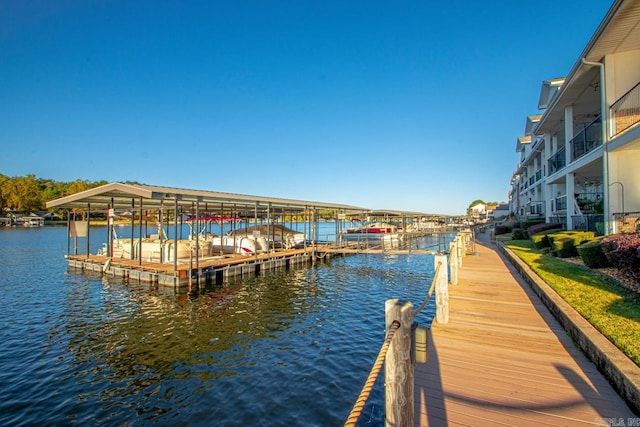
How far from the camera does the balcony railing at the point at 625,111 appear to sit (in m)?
10.5

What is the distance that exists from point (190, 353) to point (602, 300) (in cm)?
830

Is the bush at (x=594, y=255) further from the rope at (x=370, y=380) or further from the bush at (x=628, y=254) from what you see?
the rope at (x=370, y=380)

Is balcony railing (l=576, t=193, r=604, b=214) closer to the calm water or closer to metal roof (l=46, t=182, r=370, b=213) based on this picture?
the calm water

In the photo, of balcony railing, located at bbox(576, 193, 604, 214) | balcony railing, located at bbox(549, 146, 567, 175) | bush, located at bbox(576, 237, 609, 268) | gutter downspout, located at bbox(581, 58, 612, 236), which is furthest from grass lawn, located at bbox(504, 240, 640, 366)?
balcony railing, located at bbox(549, 146, 567, 175)

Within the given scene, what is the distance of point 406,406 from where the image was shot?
2348 mm

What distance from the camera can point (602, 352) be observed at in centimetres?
391

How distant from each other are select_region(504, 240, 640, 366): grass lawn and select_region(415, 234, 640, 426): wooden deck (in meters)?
0.48

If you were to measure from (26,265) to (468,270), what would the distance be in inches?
977

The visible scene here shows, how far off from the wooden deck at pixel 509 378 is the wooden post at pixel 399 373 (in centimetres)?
110

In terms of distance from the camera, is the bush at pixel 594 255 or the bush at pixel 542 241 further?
the bush at pixel 542 241

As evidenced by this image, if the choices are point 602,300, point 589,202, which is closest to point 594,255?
point 602,300

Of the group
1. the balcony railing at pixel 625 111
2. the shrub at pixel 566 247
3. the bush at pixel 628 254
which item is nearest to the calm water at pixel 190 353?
the bush at pixel 628 254

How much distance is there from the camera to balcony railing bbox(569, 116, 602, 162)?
13242 millimetres

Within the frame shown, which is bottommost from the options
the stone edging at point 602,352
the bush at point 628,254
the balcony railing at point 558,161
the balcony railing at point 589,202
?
the stone edging at point 602,352
